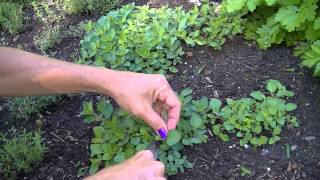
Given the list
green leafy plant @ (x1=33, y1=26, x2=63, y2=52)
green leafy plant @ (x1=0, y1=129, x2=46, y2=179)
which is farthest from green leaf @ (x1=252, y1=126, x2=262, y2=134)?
green leafy plant @ (x1=33, y1=26, x2=63, y2=52)

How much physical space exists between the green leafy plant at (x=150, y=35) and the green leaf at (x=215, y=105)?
42 centimetres

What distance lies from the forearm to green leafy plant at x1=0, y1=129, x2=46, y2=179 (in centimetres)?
45

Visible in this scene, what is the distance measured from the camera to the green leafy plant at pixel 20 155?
8.53 feet

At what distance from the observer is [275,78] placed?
2.85 meters

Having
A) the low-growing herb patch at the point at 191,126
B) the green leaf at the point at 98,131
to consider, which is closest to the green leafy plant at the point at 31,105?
the low-growing herb patch at the point at 191,126

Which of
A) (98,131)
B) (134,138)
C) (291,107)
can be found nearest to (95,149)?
(98,131)

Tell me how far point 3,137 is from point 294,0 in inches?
69.5

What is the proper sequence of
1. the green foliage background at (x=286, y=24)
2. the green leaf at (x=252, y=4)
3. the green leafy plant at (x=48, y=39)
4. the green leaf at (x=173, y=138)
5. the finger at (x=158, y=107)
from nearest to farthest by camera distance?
the finger at (x=158, y=107) → the green leaf at (x=173, y=138) → the green foliage background at (x=286, y=24) → the green leaf at (x=252, y=4) → the green leafy plant at (x=48, y=39)

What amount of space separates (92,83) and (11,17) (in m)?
1.80

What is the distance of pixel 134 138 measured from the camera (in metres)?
2.47

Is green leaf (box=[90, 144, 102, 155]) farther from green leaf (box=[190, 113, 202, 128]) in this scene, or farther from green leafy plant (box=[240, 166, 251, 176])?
green leafy plant (box=[240, 166, 251, 176])

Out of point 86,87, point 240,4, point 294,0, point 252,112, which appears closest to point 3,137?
point 86,87

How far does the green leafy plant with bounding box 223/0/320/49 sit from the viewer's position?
2.78m

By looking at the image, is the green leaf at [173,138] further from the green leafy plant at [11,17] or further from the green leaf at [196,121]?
the green leafy plant at [11,17]
